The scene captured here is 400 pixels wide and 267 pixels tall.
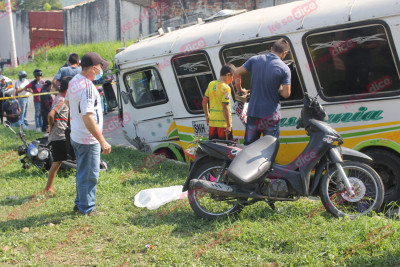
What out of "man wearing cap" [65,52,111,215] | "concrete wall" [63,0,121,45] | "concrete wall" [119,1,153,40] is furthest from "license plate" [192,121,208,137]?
"concrete wall" [63,0,121,45]

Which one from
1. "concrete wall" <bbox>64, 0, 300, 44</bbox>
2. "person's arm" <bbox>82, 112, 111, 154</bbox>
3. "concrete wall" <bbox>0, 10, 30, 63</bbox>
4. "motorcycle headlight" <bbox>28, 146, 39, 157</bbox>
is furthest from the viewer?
"concrete wall" <bbox>0, 10, 30, 63</bbox>

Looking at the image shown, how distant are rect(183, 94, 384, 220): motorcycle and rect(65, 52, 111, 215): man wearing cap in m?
1.17

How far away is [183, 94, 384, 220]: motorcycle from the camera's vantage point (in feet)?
15.9

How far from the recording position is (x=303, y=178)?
4.93 meters

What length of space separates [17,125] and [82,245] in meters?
9.80

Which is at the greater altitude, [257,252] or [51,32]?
[51,32]

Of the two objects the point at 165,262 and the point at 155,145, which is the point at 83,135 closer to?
the point at 165,262

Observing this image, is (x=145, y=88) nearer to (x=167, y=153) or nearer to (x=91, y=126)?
(x=167, y=153)

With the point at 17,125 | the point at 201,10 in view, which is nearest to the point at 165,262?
the point at 17,125

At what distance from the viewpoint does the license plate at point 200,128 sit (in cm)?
806

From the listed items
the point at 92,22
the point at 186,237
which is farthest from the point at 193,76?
the point at 92,22

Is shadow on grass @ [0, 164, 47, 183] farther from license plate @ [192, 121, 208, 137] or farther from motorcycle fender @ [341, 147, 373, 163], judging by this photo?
motorcycle fender @ [341, 147, 373, 163]

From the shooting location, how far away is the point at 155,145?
9102mm

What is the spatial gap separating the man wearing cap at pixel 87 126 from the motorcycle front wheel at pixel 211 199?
110 cm
